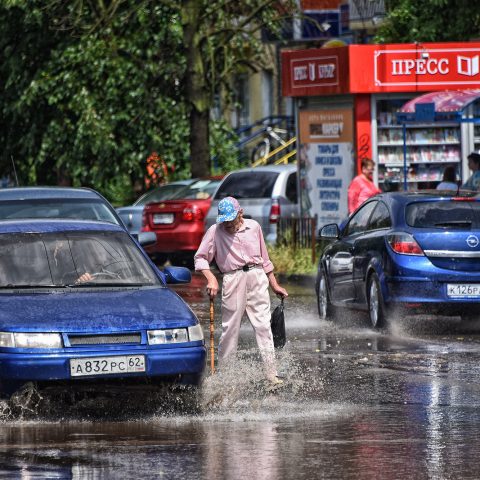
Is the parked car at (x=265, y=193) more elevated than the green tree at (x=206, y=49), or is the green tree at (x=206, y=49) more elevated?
the green tree at (x=206, y=49)

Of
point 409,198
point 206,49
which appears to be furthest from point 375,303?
point 206,49

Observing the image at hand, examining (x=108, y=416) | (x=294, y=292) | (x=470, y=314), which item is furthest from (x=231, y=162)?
(x=108, y=416)

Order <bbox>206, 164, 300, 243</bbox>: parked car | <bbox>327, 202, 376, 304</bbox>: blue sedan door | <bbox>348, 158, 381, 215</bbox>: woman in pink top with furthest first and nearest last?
<bbox>206, 164, 300, 243</bbox>: parked car < <bbox>348, 158, 381, 215</bbox>: woman in pink top < <bbox>327, 202, 376, 304</bbox>: blue sedan door

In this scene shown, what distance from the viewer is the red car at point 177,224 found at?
2783cm

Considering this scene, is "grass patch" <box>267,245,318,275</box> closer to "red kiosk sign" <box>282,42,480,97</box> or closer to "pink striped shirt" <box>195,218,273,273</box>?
"red kiosk sign" <box>282,42,480,97</box>

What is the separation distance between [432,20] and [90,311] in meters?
20.8

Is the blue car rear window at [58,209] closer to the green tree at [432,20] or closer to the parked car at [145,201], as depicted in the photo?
the parked car at [145,201]

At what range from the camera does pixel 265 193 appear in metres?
26.9

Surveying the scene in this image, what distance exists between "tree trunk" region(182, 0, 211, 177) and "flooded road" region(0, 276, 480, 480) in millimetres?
18645

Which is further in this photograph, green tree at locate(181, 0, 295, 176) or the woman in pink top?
green tree at locate(181, 0, 295, 176)

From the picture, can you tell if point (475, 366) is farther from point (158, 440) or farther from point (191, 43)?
point (191, 43)

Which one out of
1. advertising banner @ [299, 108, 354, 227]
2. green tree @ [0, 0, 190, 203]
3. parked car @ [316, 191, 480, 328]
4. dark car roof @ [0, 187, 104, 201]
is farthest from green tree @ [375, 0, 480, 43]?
dark car roof @ [0, 187, 104, 201]

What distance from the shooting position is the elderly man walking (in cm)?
1198

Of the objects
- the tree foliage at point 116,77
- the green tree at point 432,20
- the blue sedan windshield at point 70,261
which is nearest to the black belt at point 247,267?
the blue sedan windshield at point 70,261
